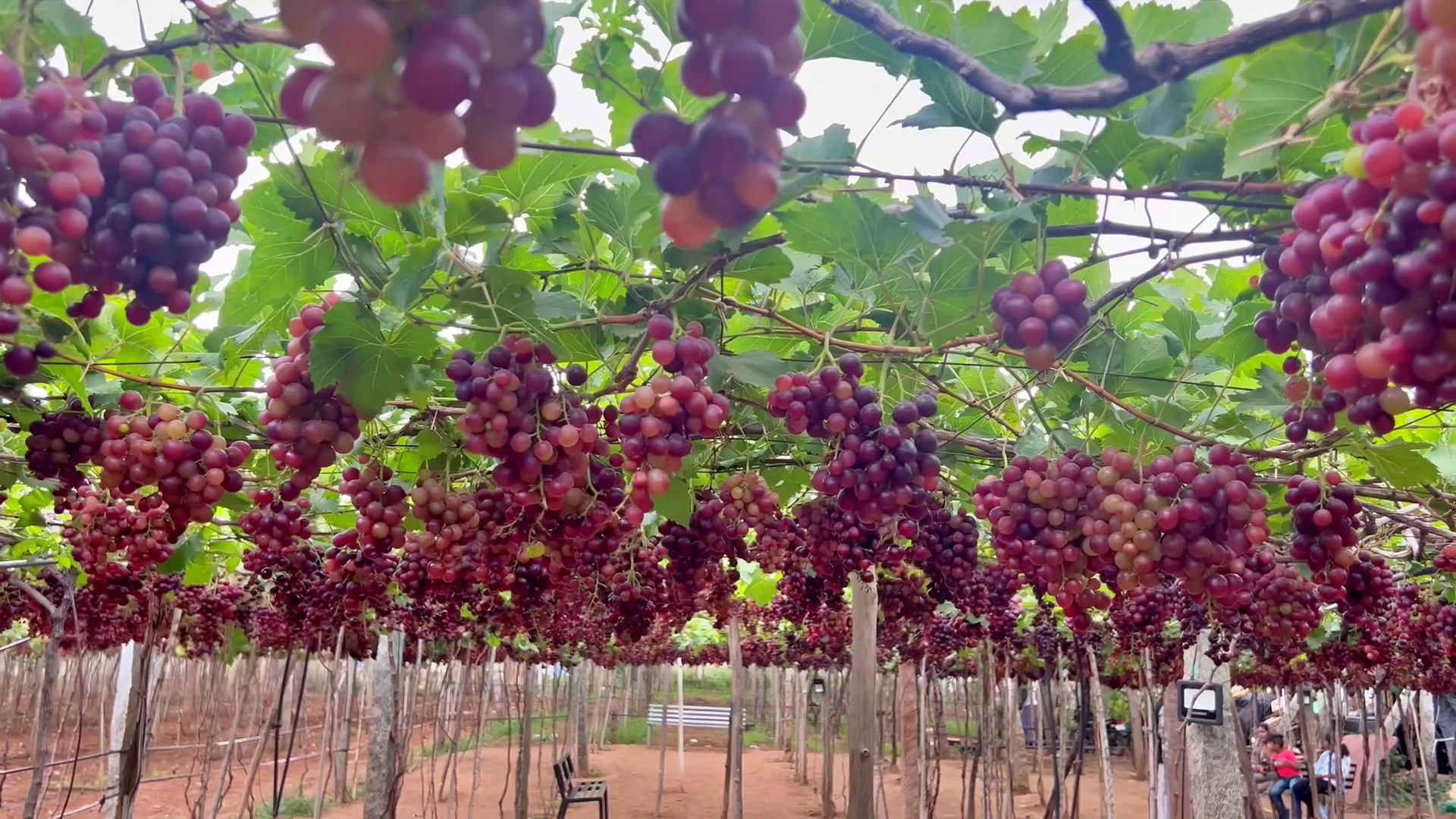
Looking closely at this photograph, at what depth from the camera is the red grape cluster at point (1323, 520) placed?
2.64m

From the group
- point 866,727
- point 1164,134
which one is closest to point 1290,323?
point 1164,134

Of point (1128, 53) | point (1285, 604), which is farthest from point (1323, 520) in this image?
point (1128, 53)

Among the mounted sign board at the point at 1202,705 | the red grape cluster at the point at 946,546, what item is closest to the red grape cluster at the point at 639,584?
the red grape cluster at the point at 946,546

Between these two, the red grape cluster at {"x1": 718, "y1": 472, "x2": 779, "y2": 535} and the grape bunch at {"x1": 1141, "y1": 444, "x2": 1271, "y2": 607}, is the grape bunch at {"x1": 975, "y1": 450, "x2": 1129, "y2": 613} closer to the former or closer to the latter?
the grape bunch at {"x1": 1141, "y1": 444, "x2": 1271, "y2": 607}

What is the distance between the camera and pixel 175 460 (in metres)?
2.68

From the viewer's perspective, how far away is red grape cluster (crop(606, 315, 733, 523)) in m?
2.18

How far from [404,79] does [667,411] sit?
1668 millimetres

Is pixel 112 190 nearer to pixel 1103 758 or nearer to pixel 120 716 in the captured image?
pixel 1103 758

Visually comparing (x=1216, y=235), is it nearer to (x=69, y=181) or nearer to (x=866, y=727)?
(x=69, y=181)

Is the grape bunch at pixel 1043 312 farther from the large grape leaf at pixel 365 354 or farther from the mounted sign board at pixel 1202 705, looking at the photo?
the mounted sign board at pixel 1202 705

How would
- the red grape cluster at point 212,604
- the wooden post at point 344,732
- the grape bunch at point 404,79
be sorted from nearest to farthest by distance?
1. the grape bunch at point 404,79
2. the red grape cluster at point 212,604
3. the wooden post at point 344,732

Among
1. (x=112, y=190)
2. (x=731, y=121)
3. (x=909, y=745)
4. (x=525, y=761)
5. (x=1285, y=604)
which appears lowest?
(x=525, y=761)

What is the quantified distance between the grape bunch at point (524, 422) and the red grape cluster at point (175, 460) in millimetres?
962

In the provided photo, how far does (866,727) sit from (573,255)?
15.9 ft
